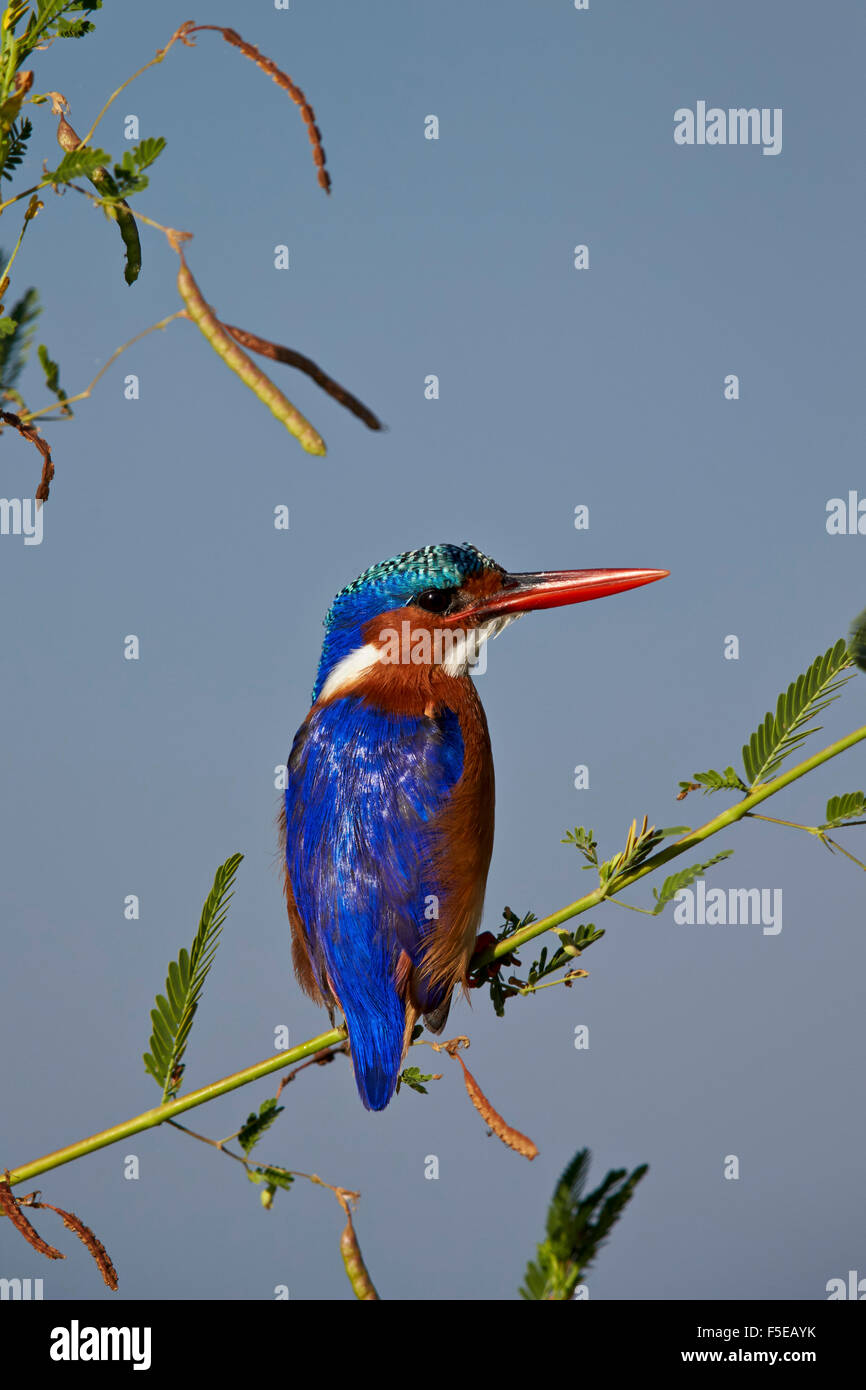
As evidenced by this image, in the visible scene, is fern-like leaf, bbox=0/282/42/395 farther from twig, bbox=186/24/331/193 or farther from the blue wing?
the blue wing

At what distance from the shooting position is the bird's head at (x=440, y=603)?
2.59m

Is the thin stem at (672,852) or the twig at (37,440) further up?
the twig at (37,440)

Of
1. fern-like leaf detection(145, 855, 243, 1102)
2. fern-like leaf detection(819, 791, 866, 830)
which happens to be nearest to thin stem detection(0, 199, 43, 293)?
fern-like leaf detection(145, 855, 243, 1102)

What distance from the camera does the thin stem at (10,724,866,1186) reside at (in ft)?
4.47

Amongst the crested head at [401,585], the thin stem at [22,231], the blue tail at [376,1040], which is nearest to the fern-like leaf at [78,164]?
the thin stem at [22,231]

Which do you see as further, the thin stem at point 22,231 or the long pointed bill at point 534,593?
the long pointed bill at point 534,593

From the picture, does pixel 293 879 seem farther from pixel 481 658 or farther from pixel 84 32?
pixel 84 32

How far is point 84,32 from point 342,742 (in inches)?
55.1

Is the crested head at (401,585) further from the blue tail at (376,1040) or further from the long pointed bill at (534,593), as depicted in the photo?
the blue tail at (376,1040)

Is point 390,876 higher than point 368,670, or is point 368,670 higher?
Result: point 368,670

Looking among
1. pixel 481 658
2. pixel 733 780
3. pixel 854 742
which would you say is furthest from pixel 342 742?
pixel 854 742

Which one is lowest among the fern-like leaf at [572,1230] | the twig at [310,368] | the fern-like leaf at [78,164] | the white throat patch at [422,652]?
the fern-like leaf at [572,1230]

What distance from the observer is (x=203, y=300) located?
1.11m

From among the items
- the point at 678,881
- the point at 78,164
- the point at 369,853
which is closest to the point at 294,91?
the point at 78,164
